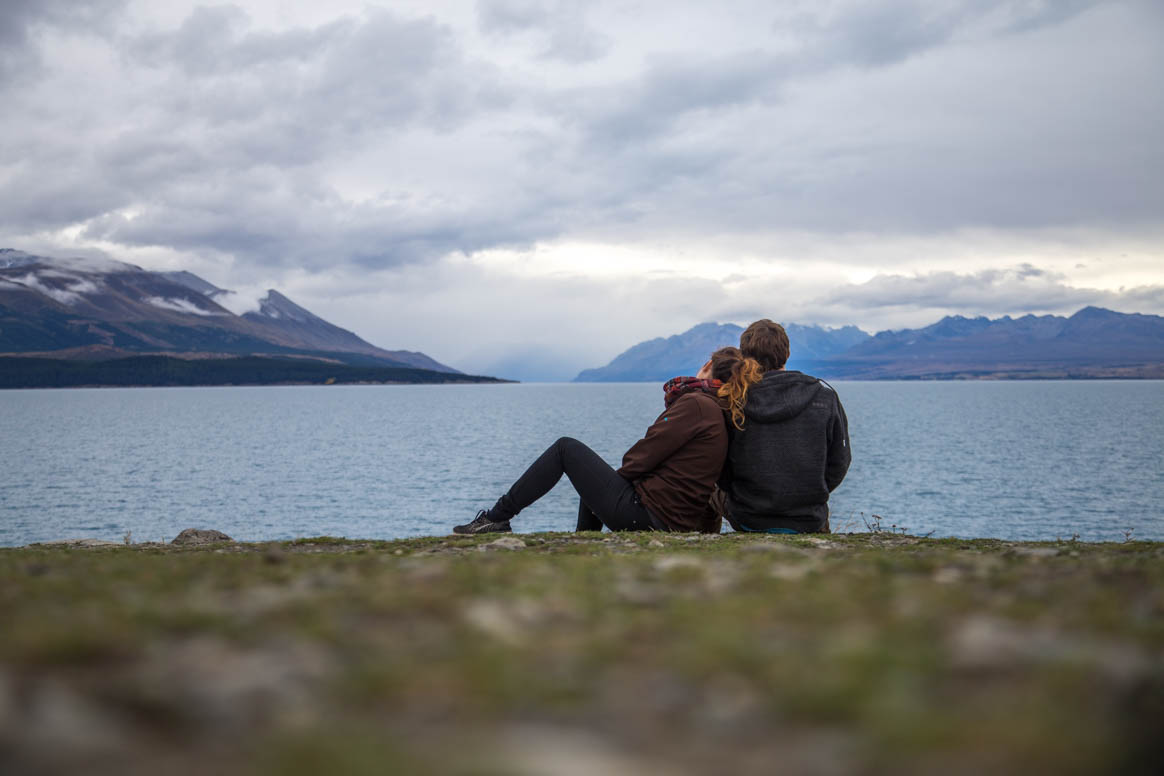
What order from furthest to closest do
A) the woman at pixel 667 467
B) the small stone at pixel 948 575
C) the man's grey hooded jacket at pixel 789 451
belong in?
the man's grey hooded jacket at pixel 789 451 → the woman at pixel 667 467 → the small stone at pixel 948 575

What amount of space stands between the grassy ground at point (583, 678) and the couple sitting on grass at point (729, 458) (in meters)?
6.69

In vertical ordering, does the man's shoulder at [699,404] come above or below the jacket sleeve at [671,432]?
above

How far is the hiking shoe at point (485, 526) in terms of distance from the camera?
12.1m

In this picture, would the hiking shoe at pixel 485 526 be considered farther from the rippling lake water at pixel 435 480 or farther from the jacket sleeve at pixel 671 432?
the rippling lake water at pixel 435 480

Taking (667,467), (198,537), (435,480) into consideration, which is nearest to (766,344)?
(667,467)

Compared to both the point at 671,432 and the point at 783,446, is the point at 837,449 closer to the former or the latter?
the point at 783,446

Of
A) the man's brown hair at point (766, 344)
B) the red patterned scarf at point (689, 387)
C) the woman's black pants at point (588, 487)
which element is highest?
the man's brown hair at point (766, 344)

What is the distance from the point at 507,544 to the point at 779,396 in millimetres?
5016

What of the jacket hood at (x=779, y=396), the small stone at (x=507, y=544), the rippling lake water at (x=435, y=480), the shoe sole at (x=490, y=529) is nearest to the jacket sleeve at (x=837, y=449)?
the jacket hood at (x=779, y=396)

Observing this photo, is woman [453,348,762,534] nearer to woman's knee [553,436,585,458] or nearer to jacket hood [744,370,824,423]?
woman's knee [553,436,585,458]

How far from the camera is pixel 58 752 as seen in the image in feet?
6.82

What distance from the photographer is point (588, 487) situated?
12484 mm

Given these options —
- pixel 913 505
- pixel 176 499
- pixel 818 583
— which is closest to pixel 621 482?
pixel 818 583

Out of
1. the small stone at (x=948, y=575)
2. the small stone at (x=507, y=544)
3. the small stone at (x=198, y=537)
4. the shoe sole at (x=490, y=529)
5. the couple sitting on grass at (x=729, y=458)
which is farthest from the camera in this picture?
the small stone at (x=198, y=537)
